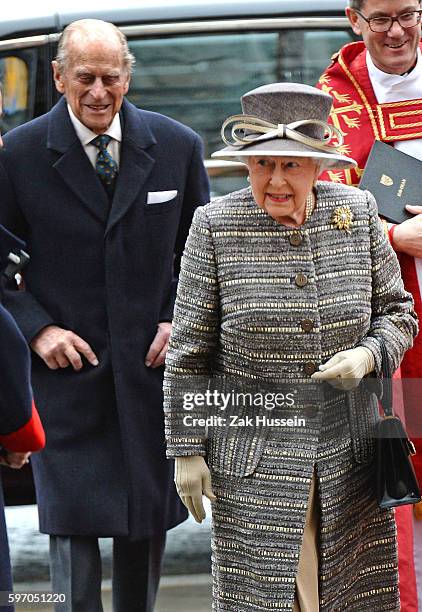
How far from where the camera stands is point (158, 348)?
5.04 meters

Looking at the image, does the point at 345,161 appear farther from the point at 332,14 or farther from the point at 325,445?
the point at 332,14

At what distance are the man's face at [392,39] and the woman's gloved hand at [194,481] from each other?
4.78ft

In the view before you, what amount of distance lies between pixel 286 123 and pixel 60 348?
1.17 metres

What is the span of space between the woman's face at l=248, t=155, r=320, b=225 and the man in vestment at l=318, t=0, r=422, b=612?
755 millimetres

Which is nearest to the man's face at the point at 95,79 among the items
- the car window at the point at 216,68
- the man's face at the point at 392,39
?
the man's face at the point at 392,39

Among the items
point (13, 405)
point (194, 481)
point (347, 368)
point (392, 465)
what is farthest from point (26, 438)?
point (392, 465)

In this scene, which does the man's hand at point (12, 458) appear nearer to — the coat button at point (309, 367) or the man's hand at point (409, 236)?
the coat button at point (309, 367)

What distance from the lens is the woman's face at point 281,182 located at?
13.5 ft

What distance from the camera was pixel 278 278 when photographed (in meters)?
4.14

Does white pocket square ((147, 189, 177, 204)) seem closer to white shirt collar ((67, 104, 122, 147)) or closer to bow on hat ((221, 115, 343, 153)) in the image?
white shirt collar ((67, 104, 122, 147))

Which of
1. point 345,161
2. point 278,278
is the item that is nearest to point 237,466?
point 278,278

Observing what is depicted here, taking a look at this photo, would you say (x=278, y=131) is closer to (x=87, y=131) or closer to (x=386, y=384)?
(x=386, y=384)

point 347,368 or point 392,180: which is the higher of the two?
point 392,180

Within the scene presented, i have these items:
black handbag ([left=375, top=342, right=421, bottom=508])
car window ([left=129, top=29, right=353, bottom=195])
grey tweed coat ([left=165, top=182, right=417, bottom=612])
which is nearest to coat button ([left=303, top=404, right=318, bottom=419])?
grey tweed coat ([left=165, top=182, right=417, bottom=612])
